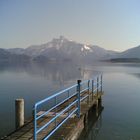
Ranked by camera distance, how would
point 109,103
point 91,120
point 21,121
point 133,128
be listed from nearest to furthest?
point 21,121 < point 133,128 < point 91,120 < point 109,103

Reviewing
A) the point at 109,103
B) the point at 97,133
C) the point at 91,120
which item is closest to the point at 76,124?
the point at 97,133

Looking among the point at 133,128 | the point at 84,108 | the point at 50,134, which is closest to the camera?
the point at 50,134

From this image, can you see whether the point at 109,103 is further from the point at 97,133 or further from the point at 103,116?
the point at 97,133

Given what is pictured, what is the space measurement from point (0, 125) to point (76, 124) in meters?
5.86

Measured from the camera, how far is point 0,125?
15172mm

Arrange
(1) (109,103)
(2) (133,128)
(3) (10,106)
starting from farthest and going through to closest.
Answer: (1) (109,103) < (3) (10,106) < (2) (133,128)

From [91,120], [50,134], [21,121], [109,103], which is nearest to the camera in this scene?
[50,134]

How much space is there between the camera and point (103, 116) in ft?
61.1

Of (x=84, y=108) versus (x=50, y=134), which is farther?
(x=84, y=108)

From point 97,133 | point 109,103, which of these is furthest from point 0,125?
point 109,103

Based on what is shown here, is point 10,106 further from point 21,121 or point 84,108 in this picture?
point 21,121

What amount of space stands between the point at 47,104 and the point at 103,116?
4971 millimetres

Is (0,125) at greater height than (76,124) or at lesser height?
lesser

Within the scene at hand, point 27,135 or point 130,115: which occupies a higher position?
point 27,135
